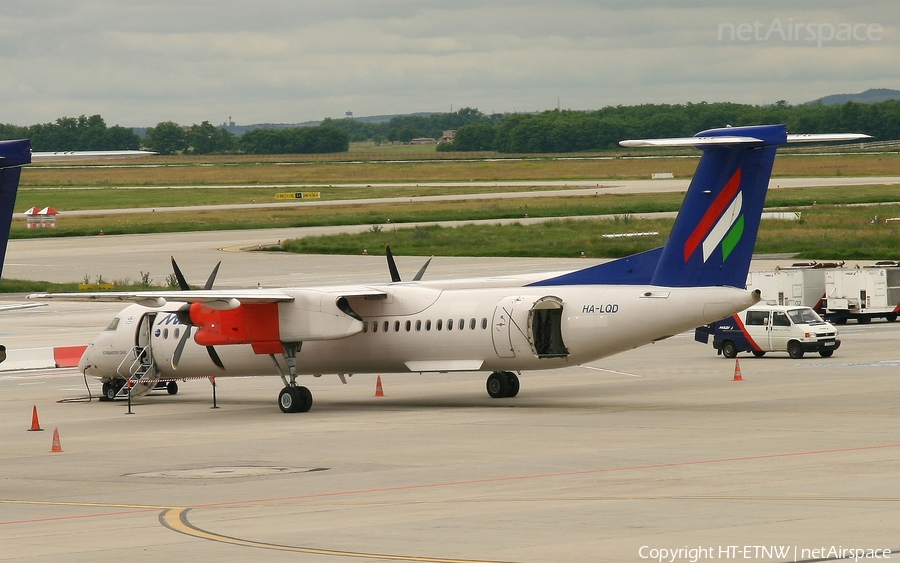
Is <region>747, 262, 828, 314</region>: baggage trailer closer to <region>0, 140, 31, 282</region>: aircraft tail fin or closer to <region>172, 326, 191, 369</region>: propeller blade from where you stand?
Result: <region>172, 326, 191, 369</region>: propeller blade

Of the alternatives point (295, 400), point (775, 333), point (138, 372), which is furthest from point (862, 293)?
point (138, 372)

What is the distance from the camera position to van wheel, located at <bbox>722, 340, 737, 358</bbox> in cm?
3866

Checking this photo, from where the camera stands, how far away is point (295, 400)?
2889 cm

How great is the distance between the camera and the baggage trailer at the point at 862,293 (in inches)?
1817

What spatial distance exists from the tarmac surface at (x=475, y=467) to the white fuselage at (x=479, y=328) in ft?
3.81

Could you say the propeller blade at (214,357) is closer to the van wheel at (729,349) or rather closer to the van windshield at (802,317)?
the van wheel at (729,349)

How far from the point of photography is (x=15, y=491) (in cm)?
1898

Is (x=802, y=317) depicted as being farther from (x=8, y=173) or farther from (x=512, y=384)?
(x=8, y=173)

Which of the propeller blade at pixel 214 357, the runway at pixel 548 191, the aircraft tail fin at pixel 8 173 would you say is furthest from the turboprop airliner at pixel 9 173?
the runway at pixel 548 191

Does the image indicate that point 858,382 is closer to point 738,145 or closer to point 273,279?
point 738,145

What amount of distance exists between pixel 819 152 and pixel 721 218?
180370mm

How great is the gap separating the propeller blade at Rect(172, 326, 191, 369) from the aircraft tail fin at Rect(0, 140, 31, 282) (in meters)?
14.2

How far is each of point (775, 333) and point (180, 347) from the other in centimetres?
1795

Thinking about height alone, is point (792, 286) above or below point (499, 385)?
above
